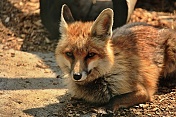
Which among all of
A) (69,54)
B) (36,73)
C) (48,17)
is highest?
(69,54)

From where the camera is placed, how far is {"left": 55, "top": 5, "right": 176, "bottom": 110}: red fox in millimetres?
4383

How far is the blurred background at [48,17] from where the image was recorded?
7.07 m

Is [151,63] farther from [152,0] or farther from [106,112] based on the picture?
[152,0]

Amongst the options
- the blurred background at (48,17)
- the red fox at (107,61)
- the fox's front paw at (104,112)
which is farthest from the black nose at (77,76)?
the blurred background at (48,17)

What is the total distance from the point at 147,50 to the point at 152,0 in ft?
12.5

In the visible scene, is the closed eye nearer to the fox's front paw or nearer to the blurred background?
the fox's front paw

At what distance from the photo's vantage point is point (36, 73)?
5.87 meters

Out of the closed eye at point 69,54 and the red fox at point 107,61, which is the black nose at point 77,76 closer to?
the red fox at point 107,61

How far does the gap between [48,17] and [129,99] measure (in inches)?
129

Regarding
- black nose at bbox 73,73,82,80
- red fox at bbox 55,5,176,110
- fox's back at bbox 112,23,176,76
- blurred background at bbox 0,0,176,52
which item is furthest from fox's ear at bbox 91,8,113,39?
blurred background at bbox 0,0,176,52

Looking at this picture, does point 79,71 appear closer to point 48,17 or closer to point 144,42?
point 144,42

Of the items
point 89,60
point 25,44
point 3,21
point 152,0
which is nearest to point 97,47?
point 89,60

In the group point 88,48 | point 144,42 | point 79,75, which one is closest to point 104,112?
point 79,75

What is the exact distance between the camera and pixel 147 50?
5090 mm
